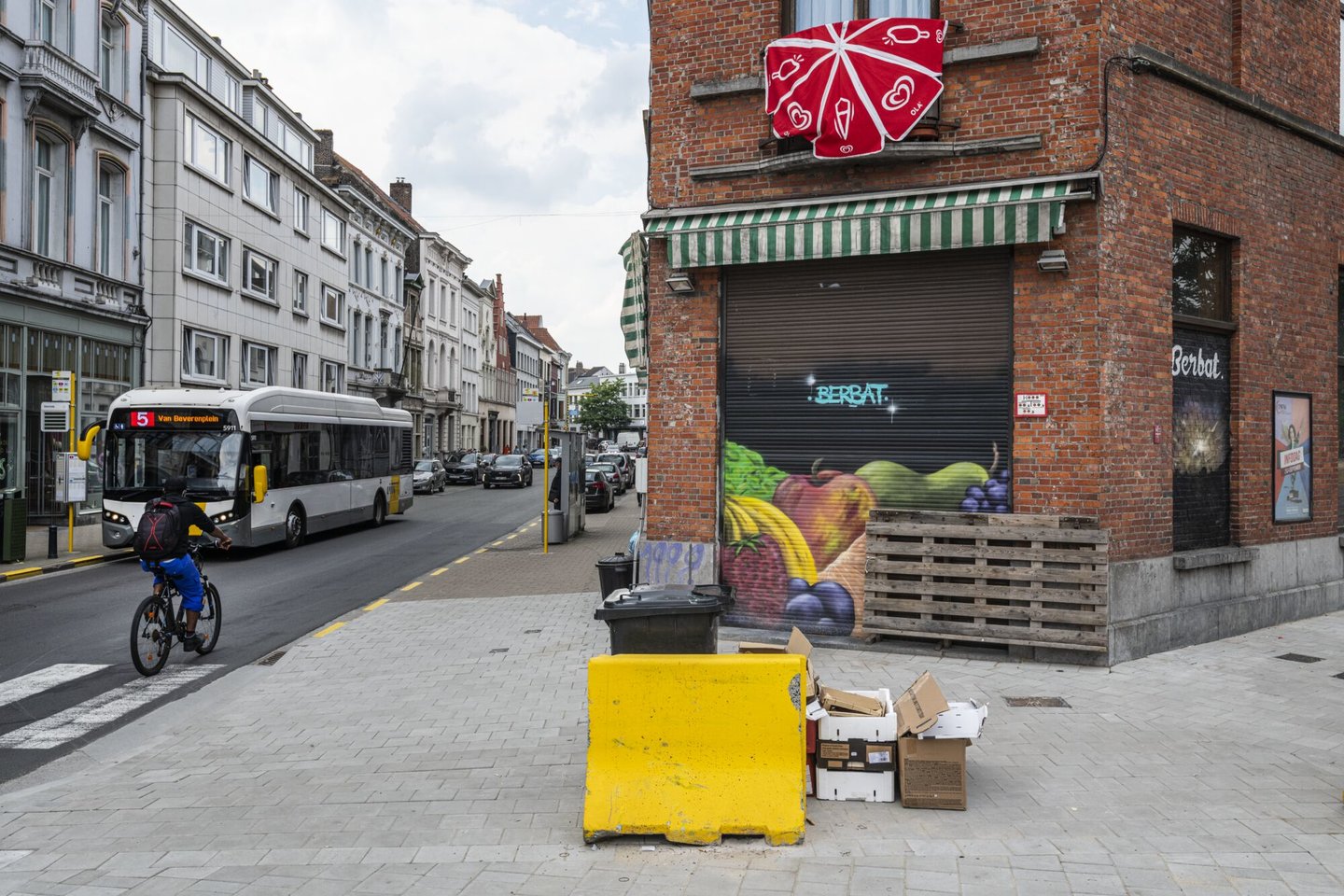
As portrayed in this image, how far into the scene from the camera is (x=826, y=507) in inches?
378

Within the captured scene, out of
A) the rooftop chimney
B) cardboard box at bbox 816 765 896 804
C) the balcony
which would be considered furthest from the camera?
the rooftop chimney

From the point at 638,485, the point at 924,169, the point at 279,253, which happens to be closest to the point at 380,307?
the point at 279,253

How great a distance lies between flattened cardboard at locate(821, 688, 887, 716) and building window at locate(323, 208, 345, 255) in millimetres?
38856

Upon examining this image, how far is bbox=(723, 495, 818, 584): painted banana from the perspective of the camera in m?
9.66

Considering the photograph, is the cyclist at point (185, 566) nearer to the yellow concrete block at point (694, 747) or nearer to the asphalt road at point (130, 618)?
the asphalt road at point (130, 618)

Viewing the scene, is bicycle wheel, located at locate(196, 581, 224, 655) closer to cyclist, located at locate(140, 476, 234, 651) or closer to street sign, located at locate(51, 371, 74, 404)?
cyclist, located at locate(140, 476, 234, 651)

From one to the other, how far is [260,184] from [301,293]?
17.5 feet

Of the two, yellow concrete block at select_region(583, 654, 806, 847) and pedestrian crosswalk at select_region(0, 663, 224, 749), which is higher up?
yellow concrete block at select_region(583, 654, 806, 847)

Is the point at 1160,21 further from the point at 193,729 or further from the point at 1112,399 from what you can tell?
the point at 193,729

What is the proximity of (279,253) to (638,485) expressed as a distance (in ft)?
91.6

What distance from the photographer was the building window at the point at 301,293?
122 feet

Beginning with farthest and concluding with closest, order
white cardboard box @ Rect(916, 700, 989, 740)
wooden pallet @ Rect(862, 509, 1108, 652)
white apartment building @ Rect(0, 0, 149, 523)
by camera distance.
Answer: white apartment building @ Rect(0, 0, 149, 523)
wooden pallet @ Rect(862, 509, 1108, 652)
white cardboard box @ Rect(916, 700, 989, 740)

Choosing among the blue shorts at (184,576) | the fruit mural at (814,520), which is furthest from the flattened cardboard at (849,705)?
the blue shorts at (184,576)

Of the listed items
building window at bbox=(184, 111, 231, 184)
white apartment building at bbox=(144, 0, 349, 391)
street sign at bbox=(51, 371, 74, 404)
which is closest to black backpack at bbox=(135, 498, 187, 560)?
street sign at bbox=(51, 371, 74, 404)
